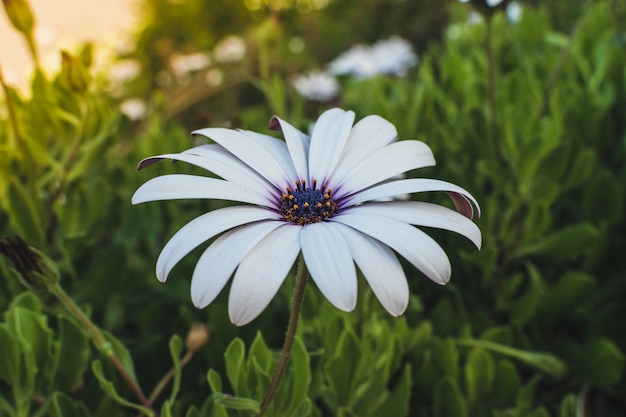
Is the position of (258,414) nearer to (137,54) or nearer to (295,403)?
(295,403)

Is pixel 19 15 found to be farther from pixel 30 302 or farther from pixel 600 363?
pixel 600 363

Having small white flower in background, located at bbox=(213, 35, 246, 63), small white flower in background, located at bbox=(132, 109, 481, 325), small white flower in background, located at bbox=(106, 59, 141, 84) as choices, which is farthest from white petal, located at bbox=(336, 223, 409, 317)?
small white flower in background, located at bbox=(106, 59, 141, 84)

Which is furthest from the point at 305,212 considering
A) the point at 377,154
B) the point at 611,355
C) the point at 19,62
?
the point at 19,62

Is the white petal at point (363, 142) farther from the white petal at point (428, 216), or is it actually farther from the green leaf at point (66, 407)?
the green leaf at point (66, 407)

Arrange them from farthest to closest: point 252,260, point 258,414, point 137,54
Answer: point 137,54
point 258,414
point 252,260

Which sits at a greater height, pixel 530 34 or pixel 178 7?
pixel 178 7

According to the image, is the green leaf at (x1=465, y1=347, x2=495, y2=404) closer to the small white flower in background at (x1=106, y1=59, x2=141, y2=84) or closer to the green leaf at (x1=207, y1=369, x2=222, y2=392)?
the green leaf at (x1=207, y1=369, x2=222, y2=392)

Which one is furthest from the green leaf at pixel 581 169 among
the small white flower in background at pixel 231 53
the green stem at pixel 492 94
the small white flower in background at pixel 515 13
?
the small white flower in background at pixel 231 53
